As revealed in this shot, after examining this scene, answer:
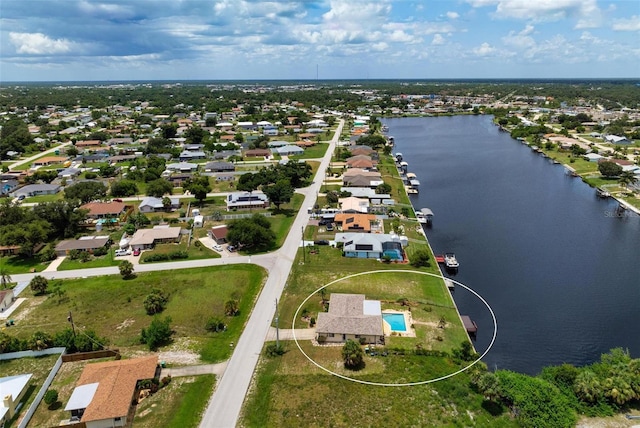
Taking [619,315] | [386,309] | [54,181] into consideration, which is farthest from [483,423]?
[54,181]

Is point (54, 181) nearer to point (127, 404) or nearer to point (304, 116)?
point (127, 404)

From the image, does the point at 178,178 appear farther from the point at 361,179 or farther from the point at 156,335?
the point at 156,335

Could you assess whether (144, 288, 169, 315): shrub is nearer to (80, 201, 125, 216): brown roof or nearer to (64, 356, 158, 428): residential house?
(64, 356, 158, 428): residential house

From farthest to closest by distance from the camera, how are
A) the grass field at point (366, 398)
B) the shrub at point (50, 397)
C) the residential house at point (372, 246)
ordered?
1. the residential house at point (372, 246)
2. the shrub at point (50, 397)
3. the grass field at point (366, 398)

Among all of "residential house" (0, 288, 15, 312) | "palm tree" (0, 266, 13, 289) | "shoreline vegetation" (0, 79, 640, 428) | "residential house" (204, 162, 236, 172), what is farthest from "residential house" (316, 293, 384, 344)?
"residential house" (204, 162, 236, 172)

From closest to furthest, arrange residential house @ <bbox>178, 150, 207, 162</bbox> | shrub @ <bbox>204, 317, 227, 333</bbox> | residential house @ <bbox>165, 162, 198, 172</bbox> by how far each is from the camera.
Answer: shrub @ <bbox>204, 317, 227, 333</bbox> → residential house @ <bbox>165, 162, 198, 172</bbox> → residential house @ <bbox>178, 150, 207, 162</bbox>

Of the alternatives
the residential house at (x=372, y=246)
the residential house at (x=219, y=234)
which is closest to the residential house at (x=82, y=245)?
the residential house at (x=219, y=234)

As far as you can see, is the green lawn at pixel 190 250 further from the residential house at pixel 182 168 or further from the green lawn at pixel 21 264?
the residential house at pixel 182 168
